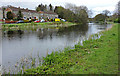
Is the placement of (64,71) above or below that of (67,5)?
below

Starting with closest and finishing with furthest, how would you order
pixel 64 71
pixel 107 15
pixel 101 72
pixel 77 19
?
1. pixel 101 72
2. pixel 64 71
3. pixel 77 19
4. pixel 107 15

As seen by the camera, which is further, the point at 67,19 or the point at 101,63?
the point at 67,19

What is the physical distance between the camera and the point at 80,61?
7.25 meters

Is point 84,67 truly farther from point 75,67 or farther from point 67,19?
point 67,19

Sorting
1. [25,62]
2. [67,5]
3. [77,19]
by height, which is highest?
[67,5]

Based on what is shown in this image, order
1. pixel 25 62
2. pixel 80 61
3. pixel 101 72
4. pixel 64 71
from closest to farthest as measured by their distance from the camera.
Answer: pixel 101 72
pixel 64 71
pixel 80 61
pixel 25 62

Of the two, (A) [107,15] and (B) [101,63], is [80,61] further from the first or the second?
(A) [107,15]

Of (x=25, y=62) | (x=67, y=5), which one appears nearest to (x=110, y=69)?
(x=25, y=62)

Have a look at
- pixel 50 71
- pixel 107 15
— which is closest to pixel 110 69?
pixel 50 71

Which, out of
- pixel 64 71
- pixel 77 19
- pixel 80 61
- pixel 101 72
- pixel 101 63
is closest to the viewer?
pixel 101 72

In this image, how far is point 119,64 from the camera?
251 inches

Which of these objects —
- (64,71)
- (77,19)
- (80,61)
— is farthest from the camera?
(77,19)

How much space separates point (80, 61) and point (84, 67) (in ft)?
3.28

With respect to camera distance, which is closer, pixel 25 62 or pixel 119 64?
pixel 119 64
